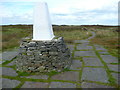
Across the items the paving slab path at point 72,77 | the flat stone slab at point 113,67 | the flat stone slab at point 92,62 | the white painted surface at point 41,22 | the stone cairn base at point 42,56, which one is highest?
the white painted surface at point 41,22

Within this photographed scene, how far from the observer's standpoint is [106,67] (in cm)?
644

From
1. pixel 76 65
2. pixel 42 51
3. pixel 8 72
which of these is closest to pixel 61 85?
pixel 42 51

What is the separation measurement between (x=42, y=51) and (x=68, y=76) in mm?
1646

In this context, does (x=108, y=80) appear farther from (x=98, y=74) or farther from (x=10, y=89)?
(x=10, y=89)

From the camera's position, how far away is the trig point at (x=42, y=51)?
5906 millimetres

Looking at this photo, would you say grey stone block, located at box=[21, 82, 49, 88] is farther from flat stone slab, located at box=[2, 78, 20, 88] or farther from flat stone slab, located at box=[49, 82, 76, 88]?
flat stone slab, located at box=[2, 78, 20, 88]

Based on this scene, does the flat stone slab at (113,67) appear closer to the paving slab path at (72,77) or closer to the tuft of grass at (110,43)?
the paving slab path at (72,77)

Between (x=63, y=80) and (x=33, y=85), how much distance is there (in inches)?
47.2

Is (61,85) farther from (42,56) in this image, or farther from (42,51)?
(42,51)

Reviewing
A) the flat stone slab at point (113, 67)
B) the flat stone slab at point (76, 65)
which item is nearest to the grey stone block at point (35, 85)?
the flat stone slab at point (76, 65)

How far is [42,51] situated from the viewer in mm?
5922

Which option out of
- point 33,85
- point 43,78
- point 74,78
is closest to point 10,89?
point 33,85

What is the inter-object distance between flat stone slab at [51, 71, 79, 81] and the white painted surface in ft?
6.13

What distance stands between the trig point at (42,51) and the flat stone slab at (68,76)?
40 centimetres
